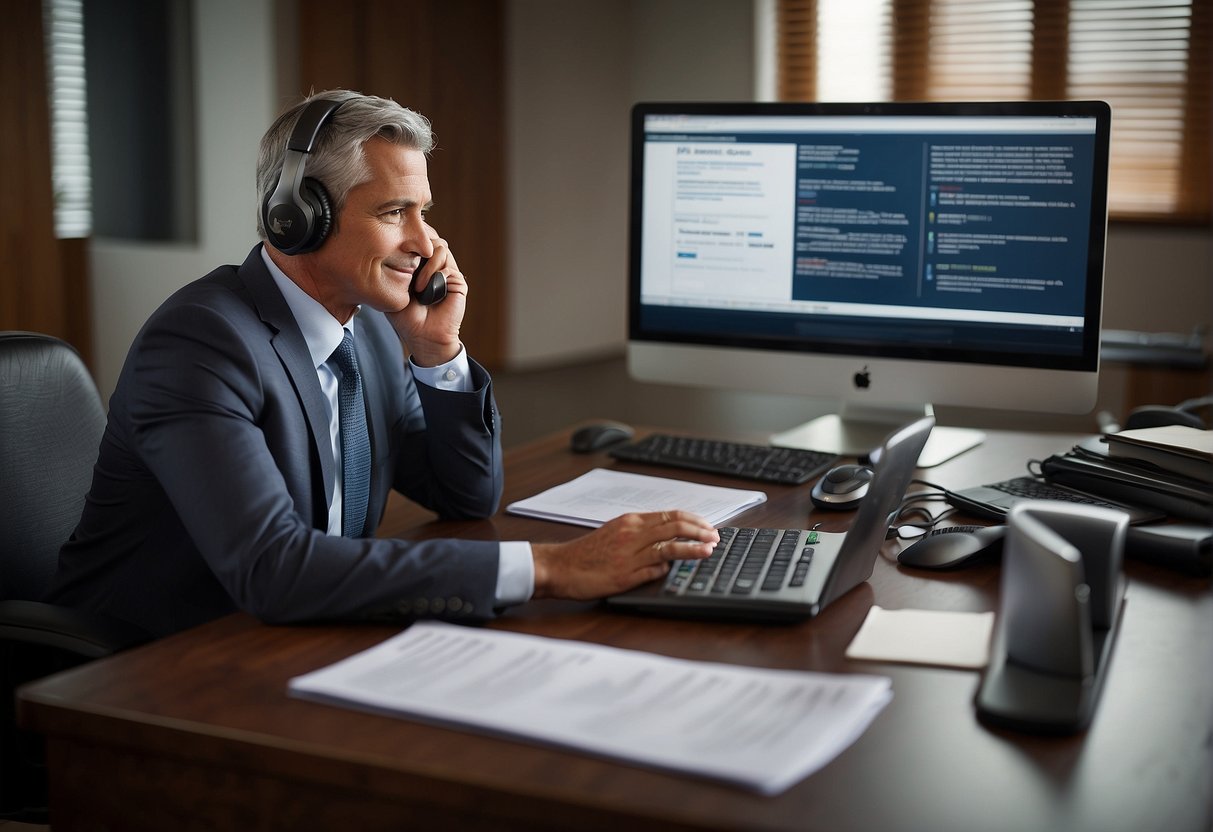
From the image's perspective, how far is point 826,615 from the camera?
1198 millimetres

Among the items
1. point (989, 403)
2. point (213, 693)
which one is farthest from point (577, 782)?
point (989, 403)

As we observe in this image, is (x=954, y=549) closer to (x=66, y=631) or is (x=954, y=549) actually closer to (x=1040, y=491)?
(x=1040, y=491)

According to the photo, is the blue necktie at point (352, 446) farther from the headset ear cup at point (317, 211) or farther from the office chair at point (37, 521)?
the office chair at point (37, 521)

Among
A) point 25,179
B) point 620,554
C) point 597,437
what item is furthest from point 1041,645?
point 25,179

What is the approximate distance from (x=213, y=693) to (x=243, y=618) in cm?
20

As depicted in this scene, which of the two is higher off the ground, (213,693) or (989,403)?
(989,403)

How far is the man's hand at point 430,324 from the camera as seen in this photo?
5.39 ft

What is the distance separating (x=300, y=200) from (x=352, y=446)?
0.31 metres

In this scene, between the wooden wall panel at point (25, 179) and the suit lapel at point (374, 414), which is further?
the wooden wall panel at point (25, 179)

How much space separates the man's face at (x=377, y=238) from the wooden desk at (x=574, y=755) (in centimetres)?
48

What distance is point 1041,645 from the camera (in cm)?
99

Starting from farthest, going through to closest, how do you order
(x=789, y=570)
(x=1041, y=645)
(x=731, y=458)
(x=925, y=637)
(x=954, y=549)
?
(x=731, y=458) < (x=954, y=549) < (x=789, y=570) < (x=925, y=637) < (x=1041, y=645)

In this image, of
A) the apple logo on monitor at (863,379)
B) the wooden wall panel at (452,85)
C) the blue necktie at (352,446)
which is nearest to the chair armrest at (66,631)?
the blue necktie at (352,446)

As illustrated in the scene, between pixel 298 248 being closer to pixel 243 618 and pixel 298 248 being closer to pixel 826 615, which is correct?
pixel 243 618
